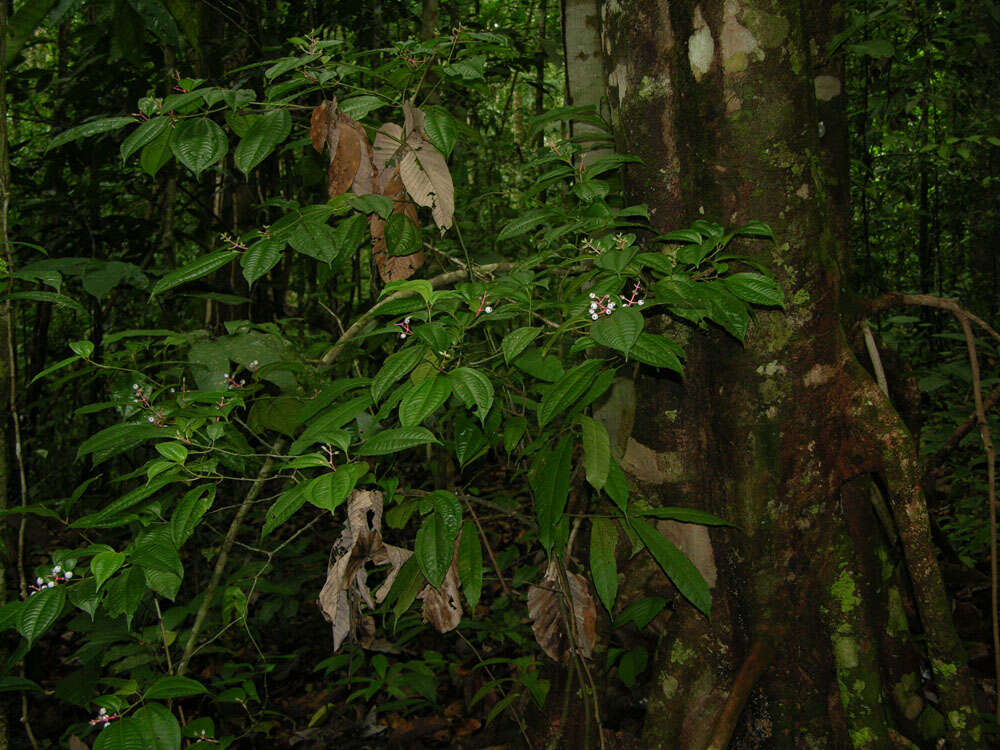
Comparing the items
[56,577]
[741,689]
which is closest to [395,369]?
[56,577]

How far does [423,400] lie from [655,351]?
1.15ft

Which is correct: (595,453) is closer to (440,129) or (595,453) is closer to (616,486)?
(616,486)

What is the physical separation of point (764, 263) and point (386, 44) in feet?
12.0

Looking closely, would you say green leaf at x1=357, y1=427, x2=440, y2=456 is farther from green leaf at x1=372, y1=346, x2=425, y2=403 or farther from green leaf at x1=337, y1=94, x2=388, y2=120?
green leaf at x1=337, y1=94, x2=388, y2=120

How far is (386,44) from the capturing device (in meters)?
4.36

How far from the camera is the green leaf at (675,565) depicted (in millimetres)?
1314

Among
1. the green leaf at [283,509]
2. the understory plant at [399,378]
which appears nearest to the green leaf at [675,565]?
the understory plant at [399,378]

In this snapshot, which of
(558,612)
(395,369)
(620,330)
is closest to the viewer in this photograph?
(620,330)

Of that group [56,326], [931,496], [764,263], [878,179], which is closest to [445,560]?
[764,263]

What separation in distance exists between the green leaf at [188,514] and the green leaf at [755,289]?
0.92 m

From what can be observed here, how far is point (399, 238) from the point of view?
144cm

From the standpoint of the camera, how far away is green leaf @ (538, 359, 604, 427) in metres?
1.10

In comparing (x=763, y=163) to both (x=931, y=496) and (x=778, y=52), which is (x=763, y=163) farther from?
(x=931, y=496)

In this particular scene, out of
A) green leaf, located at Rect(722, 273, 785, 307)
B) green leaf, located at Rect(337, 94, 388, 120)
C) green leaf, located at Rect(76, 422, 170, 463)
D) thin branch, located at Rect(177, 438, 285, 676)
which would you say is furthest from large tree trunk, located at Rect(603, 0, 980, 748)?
green leaf, located at Rect(76, 422, 170, 463)
